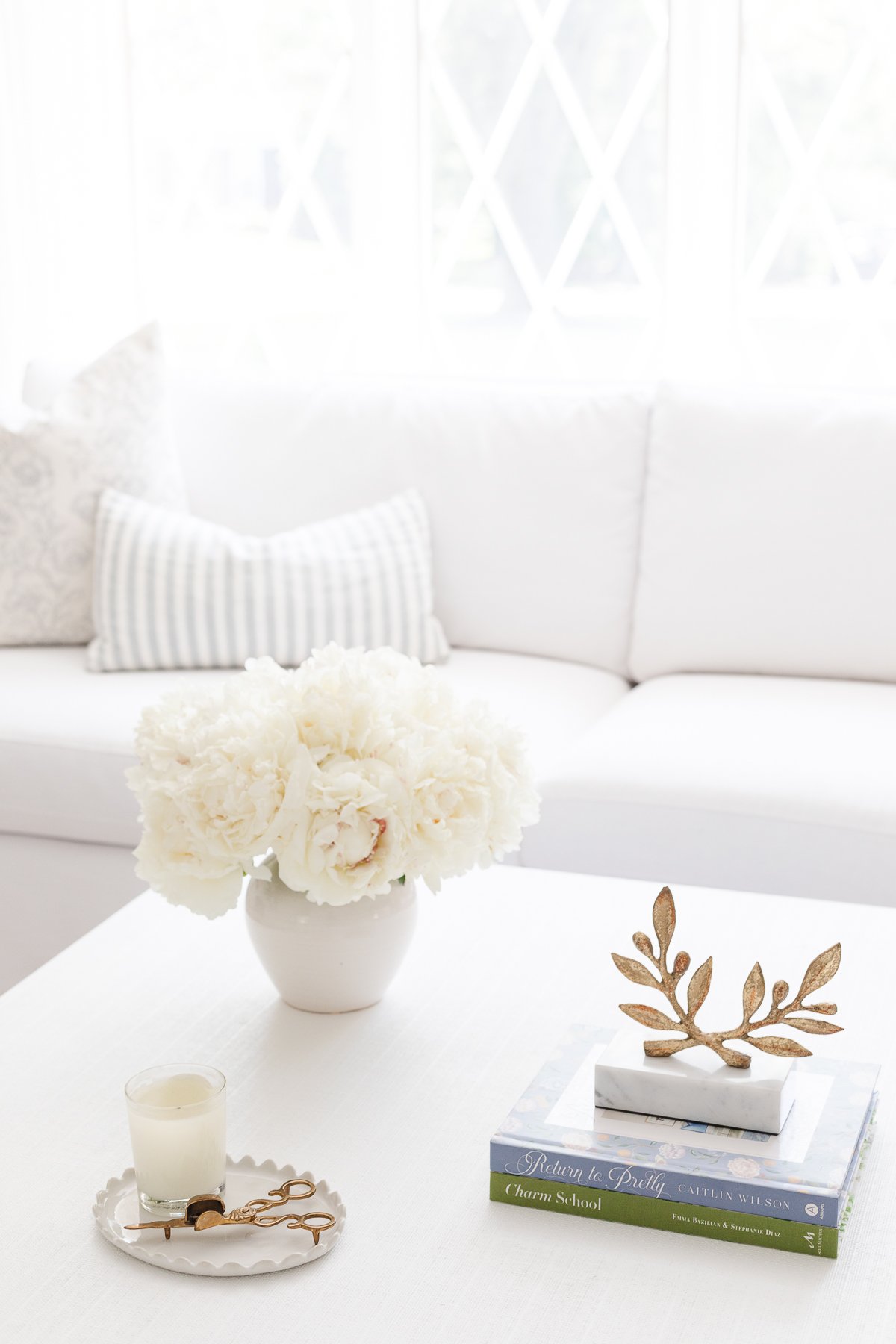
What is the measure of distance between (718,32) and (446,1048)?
7.66 feet

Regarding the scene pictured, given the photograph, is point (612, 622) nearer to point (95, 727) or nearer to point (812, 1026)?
point (95, 727)

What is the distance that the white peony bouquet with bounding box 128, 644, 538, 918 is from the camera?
3.57ft

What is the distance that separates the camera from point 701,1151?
3.09 feet

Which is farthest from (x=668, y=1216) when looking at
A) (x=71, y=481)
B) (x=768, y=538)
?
(x=71, y=481)

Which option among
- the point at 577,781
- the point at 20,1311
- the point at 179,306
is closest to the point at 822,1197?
the point at 20,1311

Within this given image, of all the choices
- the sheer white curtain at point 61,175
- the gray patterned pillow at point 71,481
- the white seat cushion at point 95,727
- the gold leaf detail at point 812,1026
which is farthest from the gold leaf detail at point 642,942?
the sheer white curtain at point 61,175

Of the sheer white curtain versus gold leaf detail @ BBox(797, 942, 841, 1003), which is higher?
the sheer white curtain

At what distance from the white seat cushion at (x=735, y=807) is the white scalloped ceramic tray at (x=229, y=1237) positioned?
891 mm

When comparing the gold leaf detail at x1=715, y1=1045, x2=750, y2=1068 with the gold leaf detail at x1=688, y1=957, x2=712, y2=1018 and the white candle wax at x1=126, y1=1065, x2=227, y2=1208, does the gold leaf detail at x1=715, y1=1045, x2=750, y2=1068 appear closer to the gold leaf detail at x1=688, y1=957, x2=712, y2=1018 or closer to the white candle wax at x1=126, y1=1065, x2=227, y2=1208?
the gold leaf detail at x1=688, y1=957, x2=712, y2=1018

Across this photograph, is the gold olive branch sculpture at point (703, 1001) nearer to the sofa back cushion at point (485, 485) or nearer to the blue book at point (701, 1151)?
the blue book at point (701, 1151)

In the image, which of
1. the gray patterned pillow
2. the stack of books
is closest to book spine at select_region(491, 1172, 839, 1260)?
the stack of books

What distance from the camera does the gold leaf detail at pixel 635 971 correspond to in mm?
1005

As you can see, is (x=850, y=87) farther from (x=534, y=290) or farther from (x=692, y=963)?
(x=692, y=963)

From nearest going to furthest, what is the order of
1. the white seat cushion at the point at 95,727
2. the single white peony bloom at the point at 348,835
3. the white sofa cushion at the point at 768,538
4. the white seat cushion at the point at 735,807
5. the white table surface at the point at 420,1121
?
1. the white table surface at the point at 420,1121
2. the single white peony bloom at the point at 348,835
3. the white seat cushion at the point at 735,807
4. the white seat cushion at the point at 95,727
5. the white sofa cushion at the point at 768,538
